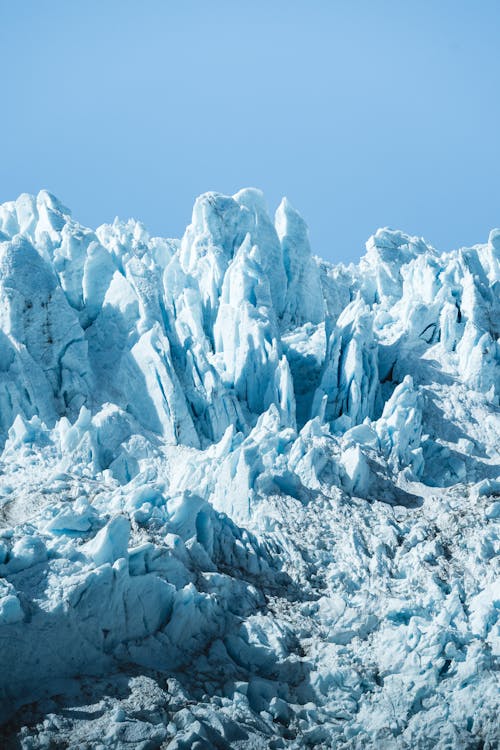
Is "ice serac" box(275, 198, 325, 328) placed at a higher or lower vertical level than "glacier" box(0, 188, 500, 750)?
higher

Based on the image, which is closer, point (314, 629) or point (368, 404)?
point (314, 629)

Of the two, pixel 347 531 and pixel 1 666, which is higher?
pixel 347 531

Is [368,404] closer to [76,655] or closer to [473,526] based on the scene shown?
[473,526]

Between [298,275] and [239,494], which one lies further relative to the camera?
[298,275]

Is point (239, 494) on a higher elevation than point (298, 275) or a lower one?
lower

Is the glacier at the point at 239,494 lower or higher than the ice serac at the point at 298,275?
lower

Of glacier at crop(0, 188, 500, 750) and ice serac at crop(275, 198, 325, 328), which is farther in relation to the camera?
ice serac at crop(275, 198, 325, 328)

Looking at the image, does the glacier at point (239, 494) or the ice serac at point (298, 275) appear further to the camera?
the ice serac at point (298, 275)

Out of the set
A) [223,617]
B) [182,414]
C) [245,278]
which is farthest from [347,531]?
[245,278]
